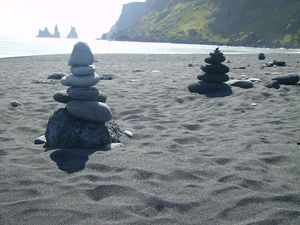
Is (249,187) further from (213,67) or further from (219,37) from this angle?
(219,37)

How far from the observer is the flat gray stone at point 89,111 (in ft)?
26.8

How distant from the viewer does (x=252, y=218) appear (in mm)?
4664

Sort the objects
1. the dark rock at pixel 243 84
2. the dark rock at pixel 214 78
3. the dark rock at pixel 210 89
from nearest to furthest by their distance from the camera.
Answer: the dark rock at pixel 210 89, the dark rock at pixel 214 78, the dark rock at pixel 243 84

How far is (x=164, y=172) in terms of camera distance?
6242mm

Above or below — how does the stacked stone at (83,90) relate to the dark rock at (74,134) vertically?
above

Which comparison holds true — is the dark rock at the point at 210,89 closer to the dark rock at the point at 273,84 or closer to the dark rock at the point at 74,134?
the dark rock at the point at 273,84

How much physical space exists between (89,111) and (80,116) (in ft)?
0.78

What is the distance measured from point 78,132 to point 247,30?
17930 centimetres

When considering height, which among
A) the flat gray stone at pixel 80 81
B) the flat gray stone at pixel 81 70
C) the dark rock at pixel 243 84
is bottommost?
the dark rock at pixel 243 84

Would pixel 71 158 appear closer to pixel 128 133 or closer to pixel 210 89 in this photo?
pixel 128 133

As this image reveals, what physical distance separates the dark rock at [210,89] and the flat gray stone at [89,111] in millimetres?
7147

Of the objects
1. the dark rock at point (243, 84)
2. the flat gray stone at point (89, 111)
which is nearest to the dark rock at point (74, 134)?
the flat gray stone at point (89, 111)

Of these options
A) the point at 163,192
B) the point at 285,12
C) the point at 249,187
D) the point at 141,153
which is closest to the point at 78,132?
the point at 141,153

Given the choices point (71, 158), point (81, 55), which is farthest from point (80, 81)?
point (71, 158)
